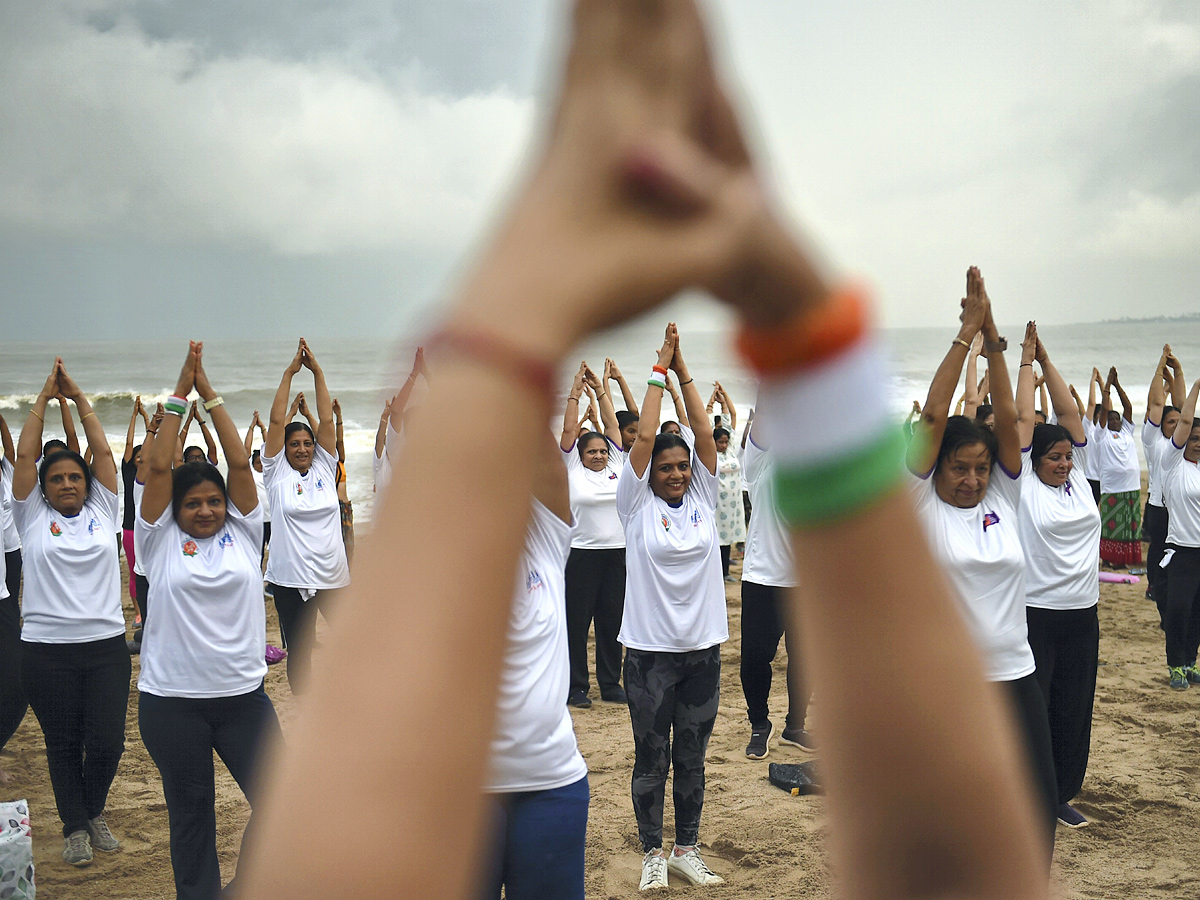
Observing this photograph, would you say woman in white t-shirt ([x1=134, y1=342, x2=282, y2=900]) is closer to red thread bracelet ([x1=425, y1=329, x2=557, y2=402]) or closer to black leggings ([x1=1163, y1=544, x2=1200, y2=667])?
red thread bracelet ([x1=425, y1=329, x2=557, y2=402])

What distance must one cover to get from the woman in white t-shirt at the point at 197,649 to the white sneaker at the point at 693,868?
2.20 metres

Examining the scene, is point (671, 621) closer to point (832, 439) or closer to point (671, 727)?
point (671, 727)

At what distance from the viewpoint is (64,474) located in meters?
5.38

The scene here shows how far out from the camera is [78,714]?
204 inches

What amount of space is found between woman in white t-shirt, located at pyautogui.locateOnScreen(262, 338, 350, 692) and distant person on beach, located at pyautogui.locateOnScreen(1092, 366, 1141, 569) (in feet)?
30.2

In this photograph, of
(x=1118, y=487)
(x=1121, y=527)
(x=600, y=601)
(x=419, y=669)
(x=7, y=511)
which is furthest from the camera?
(x=1121, y=527)

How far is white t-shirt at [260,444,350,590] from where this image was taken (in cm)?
716

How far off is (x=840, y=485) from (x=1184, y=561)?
8.52 metres

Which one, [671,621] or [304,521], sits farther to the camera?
[304,521]

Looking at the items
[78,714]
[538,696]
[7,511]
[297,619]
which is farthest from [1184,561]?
[7,511]

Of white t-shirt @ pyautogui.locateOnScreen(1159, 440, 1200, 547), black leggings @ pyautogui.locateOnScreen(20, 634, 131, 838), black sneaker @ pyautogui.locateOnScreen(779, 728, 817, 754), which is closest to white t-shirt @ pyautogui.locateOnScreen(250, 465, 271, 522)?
black leggings @ pyautogui.locateOnScreen(20, 634, 131, 838)

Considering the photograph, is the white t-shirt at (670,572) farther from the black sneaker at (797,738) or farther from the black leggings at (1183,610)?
the black leggings at (1183,610)

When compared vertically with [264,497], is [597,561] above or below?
below

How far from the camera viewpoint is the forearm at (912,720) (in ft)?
2.02
